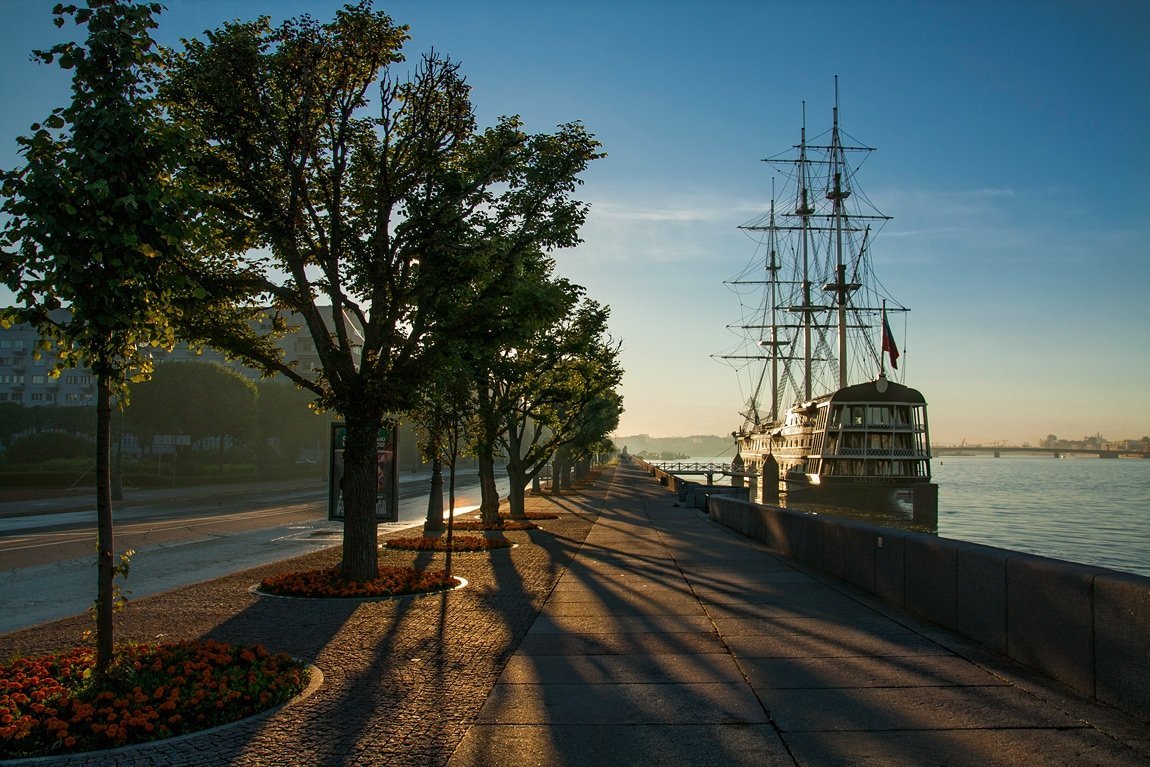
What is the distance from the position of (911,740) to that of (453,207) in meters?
11.1

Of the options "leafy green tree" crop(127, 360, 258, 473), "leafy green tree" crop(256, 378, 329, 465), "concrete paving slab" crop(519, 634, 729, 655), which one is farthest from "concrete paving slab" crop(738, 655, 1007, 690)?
"leafy green tree" crop(256, 378, 329, 465)

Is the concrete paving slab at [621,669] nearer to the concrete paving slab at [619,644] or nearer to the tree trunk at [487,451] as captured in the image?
the concrete paving slab at [619,644]

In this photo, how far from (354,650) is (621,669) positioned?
292cm

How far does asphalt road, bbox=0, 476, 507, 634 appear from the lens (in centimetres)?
1426

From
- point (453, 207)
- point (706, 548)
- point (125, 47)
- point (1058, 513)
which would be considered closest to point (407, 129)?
point (453, 207)

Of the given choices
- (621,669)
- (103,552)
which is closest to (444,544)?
(621,669)

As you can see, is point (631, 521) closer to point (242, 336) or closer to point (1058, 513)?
point (242, 336)

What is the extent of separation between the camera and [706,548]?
2039 centimetres

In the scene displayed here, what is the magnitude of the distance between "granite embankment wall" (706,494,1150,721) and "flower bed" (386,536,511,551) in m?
9.21

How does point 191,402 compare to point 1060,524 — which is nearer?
point 1060,524

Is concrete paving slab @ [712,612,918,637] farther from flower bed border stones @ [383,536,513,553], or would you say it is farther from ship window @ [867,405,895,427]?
ship window @ [867,405,895,427]

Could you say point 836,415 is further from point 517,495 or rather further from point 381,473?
point 381,473

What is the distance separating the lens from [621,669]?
827 centimetres

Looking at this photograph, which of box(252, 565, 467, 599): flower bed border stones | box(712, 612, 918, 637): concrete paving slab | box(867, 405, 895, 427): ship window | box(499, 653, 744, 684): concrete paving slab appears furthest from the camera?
box(867, 405, 895, 427): ship window
